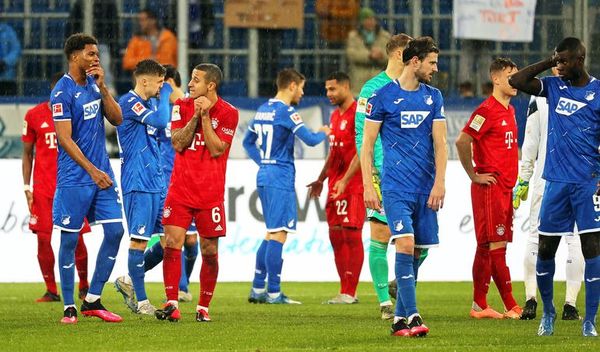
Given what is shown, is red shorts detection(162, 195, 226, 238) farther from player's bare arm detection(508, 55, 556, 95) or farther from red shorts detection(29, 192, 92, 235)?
red shorts detection(29, 192, 92, 235)

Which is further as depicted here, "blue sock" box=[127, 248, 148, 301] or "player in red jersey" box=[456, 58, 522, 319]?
"player in red jersey" box=[456, 58, 522, 319]

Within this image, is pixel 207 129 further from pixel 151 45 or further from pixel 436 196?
pixel 151 45

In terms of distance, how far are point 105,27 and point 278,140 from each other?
5304 millimetres

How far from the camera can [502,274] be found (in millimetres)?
11992

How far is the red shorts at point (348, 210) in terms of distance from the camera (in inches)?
564

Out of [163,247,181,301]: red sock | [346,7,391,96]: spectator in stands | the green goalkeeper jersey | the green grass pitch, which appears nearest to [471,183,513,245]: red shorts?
the green grass pitch

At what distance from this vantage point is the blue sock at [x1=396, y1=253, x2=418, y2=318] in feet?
31.6

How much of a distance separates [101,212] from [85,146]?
541mm

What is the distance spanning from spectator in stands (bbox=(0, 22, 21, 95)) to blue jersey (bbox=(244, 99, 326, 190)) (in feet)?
17.7

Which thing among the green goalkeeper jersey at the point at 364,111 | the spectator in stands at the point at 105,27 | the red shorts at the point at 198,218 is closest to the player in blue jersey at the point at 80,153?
the red shorts at the point at 198,218

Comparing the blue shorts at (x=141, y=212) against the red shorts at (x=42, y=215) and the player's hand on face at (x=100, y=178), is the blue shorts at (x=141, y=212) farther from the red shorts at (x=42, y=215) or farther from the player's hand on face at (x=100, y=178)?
the red shorts at (x=42, y=215)

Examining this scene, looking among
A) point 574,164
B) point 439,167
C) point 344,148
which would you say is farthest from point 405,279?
point 344,148

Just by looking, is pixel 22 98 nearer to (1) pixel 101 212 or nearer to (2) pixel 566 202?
(1) pixel 101 212

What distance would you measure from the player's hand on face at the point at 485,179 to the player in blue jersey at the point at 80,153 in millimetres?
3028
